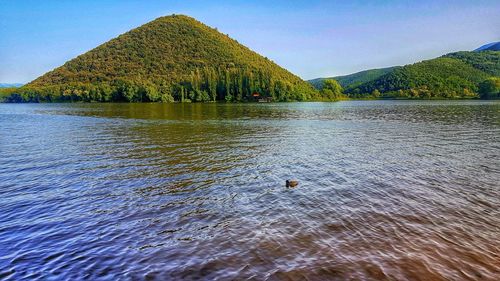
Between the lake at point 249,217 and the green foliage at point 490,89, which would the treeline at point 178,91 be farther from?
the lake at point 249,217

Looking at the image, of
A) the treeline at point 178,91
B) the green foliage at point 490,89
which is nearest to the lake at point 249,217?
the treeline at point 178,91

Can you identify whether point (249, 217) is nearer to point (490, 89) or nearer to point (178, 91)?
point (178, 91)

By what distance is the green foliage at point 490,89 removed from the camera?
190 meters

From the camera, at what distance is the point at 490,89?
7559 inches

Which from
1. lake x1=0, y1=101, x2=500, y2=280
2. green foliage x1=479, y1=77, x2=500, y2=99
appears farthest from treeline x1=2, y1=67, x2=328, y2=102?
lake x1=0, y1=101, x2=500, y2=280

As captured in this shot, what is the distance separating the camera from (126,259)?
980cm

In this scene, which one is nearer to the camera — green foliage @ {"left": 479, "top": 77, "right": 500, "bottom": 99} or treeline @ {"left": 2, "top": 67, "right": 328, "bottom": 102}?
treeline @ {"left": 2, "top": 67, "right": 328, "bottom": 102}

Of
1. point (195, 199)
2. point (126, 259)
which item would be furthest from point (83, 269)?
point (195, 199)

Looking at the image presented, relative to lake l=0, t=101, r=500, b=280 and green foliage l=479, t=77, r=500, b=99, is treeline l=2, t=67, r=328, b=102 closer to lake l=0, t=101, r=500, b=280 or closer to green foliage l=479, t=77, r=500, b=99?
green foliage l=479, t=77, r=500, b=99

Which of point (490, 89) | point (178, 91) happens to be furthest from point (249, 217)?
point (490, 89)

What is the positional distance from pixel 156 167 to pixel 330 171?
38.9 feet

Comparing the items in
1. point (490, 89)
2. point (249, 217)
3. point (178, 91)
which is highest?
point (178, 91)

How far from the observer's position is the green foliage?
7466 inches

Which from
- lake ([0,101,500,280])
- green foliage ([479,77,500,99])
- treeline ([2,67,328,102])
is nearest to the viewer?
lake ([0,101,500,280])
